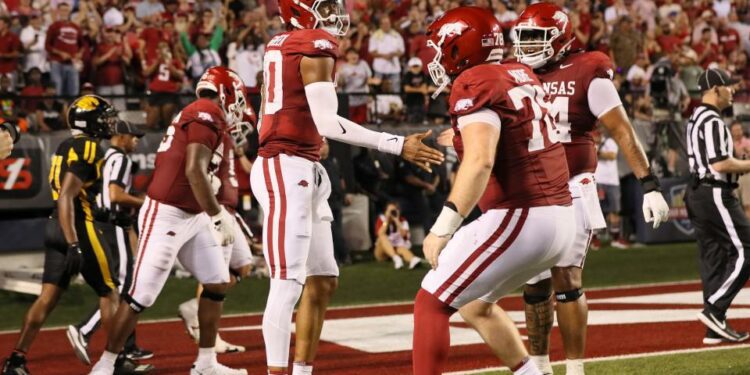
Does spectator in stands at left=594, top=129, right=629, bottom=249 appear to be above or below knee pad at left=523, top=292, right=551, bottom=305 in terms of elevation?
below

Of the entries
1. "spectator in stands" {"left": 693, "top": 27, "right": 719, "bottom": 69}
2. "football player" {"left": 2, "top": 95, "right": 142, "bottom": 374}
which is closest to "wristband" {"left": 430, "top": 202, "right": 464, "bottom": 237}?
"football player" {"left": 2, "top": 95, "right": 142, "bottom": 374}

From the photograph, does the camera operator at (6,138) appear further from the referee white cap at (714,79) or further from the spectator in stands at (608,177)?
the spectator in stands at (608,177)

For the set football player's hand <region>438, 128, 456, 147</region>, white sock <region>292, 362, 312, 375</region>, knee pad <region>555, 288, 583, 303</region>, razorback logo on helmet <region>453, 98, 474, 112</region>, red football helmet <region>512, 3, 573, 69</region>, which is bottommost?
white sock <region>292, 362, 312, 375</region>

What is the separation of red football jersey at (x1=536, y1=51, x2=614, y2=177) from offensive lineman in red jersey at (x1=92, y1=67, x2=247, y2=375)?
200cm

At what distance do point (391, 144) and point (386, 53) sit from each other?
11.6m

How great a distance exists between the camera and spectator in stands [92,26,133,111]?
1473 centimetres

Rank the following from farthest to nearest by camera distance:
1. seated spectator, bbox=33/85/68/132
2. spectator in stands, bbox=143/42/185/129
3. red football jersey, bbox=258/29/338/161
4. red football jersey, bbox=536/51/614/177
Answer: spectator in stands, bbox=143/42/185/129 < seated spectator, bbox=33/85/68/132 < red football jersey, bbox=536/51/614/177 < red football jersey, bbox=258/29/338/161

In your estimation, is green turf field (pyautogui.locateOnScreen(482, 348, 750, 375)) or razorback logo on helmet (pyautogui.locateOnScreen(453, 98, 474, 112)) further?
green turf field (pyautogui.locateOnScreen(482, 348, 750, 375))

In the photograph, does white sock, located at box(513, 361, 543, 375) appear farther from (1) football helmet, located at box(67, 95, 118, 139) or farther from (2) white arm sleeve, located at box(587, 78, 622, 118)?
(1) football helmet, located at box(67, 95, 118, 139)

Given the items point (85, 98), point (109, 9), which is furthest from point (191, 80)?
point (85, 98)

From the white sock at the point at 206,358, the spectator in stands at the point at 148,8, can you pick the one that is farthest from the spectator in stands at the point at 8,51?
the white sock at the point at 206,358

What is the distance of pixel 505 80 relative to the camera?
16.3 ft

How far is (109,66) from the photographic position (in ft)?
48.6

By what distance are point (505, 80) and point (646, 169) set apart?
1.85 m
